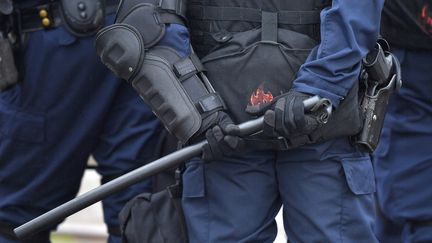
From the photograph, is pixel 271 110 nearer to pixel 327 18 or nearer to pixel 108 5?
pixel 327 18

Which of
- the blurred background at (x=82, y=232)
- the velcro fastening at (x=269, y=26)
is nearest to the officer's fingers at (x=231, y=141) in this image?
the velcro fastening at (x=269, y=26)

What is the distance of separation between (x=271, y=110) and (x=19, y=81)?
118cm

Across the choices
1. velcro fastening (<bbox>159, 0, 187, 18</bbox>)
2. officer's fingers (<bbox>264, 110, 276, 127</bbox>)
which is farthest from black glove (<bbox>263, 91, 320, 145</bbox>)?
velcro fastening (<bbox>159, 0, 187, 18</bbox>)

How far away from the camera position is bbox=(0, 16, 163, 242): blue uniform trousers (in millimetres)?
3652

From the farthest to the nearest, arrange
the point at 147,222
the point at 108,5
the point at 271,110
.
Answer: the point at 108,5, the point at 147,222, the point at 271,110

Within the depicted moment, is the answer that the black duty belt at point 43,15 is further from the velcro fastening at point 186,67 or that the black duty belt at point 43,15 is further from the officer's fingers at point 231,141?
the officer's fingers at point 231,141

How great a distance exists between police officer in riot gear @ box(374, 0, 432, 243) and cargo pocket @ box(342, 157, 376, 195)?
67 centimetres

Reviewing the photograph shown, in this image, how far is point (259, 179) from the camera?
3.11 metres

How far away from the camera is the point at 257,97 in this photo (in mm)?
3033

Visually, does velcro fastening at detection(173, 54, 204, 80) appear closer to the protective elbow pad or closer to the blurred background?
the protective elbow pad

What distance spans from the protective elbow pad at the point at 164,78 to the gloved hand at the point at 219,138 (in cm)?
3

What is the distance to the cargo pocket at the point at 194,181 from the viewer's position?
313cm

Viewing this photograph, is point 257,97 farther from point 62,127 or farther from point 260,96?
point 62,127

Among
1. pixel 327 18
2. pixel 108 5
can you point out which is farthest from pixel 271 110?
pixel 108 5
